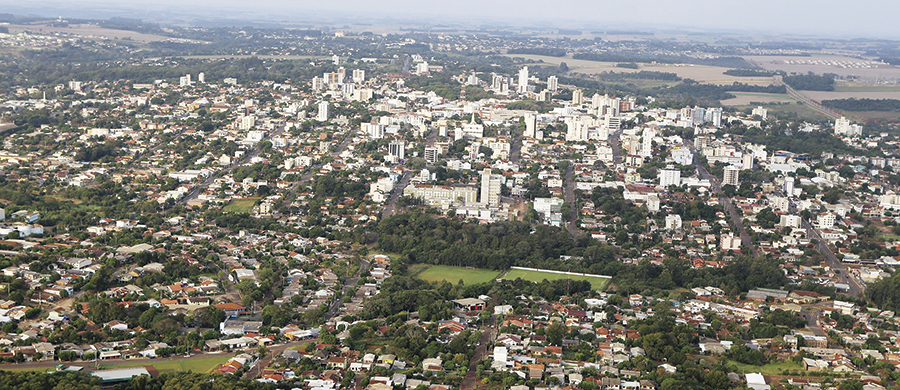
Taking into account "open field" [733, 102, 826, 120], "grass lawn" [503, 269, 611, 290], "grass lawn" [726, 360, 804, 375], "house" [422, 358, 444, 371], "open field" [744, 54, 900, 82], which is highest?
"open field" [744, 54, 900, 82]

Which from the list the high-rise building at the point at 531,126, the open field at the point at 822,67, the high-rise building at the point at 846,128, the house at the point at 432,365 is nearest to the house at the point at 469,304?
the house at the point at 432,365

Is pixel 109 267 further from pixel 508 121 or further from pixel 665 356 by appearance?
pixel 508 121

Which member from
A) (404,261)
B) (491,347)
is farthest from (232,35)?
(491,347)

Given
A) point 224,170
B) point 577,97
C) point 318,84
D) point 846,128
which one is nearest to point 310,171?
point 224,170

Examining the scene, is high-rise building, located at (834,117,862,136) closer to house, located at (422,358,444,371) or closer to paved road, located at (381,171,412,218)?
paved road, located at (381,171,412,218)

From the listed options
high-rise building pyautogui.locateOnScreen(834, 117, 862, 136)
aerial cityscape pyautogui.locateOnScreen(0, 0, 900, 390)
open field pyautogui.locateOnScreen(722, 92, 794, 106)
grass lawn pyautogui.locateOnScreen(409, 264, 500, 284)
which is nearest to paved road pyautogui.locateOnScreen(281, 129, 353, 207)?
aerial cityscape pyautogui.locateOnScreen(0, 0, 900, 390)

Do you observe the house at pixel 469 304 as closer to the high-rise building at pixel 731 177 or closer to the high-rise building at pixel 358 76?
the high-rise building at pixel 731 177

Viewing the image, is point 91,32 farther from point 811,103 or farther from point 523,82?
point 811,103
